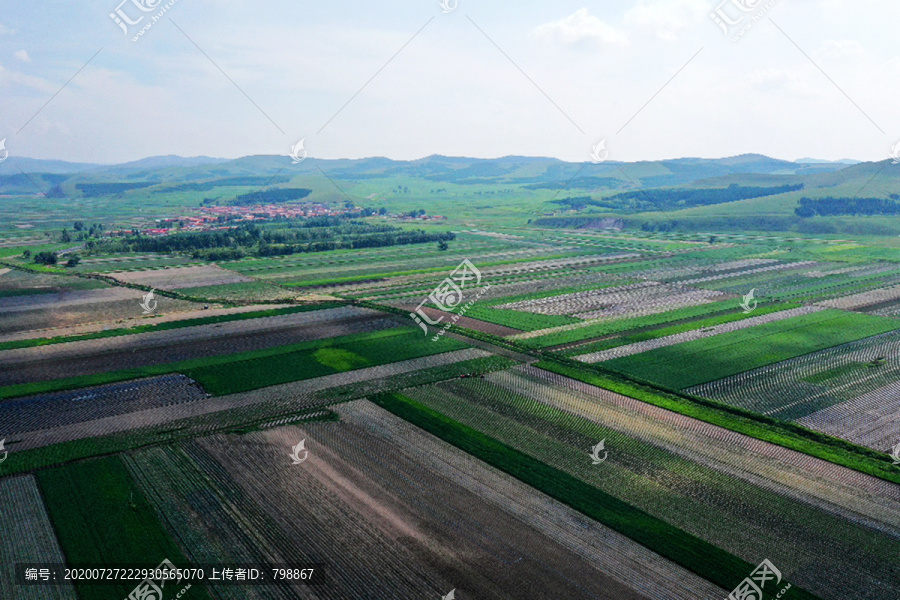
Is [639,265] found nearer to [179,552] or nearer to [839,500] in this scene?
[839,500]

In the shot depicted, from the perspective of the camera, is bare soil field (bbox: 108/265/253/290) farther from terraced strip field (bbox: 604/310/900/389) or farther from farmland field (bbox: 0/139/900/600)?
terraced strip field (bbox: 604/310/900/389)

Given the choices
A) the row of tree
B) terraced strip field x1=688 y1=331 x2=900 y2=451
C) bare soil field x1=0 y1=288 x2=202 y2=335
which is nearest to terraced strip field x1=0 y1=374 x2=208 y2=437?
bare soil field x1=0 y1=288 x2=202 y2=335

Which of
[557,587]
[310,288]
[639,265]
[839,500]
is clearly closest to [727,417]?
[839,500]

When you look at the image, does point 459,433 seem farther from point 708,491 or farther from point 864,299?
point 864,299

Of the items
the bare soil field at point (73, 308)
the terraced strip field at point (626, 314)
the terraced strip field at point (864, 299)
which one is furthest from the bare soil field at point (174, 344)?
the terraced strip field at point (864, 299)

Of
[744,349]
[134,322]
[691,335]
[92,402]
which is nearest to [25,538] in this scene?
[92,402]

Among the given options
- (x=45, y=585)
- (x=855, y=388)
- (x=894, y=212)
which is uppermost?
(x=894, y=212)

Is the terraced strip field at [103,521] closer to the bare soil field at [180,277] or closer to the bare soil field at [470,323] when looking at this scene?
the bare soil field at [470,323]
